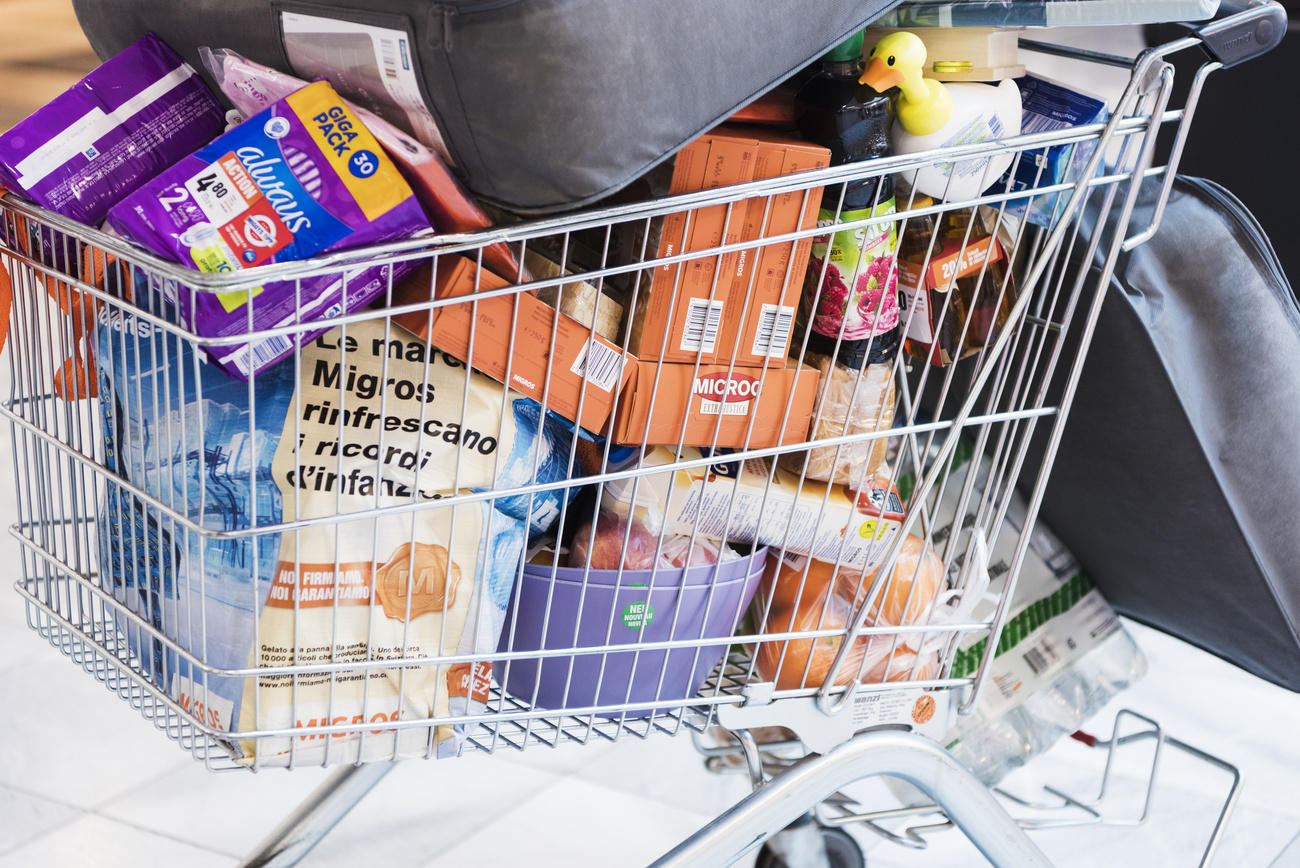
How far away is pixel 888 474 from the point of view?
3.20 ft

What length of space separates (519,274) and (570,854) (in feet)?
3.09

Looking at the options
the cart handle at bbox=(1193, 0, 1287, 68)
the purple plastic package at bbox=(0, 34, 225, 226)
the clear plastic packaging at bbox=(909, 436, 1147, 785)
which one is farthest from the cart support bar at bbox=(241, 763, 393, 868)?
the cart handle at bbox=(1193, 0, 1287, 68)

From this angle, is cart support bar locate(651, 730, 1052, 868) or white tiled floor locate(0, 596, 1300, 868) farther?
white tiled floor locate(0, 596, 1300, 868)

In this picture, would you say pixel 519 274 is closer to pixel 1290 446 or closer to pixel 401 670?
pixel 401 670

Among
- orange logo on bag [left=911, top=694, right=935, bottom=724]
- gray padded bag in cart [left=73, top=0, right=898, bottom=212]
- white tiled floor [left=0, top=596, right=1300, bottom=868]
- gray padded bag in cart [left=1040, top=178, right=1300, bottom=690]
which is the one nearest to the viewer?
gray padded bag in cart [left=73, top=0, right=898, bottom=212]

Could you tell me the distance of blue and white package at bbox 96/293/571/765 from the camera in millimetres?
773

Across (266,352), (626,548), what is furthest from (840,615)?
(266,352)

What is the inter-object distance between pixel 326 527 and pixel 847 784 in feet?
1.51

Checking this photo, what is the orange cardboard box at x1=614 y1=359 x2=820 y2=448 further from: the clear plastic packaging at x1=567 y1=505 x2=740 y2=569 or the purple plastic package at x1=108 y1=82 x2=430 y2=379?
the purple plastic package at x1=108 y1=82 x2=430 y2=379

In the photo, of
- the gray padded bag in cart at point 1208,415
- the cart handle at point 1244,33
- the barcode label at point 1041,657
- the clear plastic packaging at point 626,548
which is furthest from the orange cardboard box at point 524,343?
the barcode label at point 1041,657

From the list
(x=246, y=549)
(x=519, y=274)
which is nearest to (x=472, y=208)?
(x=519, y=274)

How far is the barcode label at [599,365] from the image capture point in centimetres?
81

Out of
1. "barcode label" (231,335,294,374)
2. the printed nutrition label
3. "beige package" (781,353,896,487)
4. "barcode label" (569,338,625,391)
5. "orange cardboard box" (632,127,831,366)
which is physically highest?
the printed nutrition label

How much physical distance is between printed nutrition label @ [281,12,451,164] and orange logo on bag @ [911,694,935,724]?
1.95 feet
